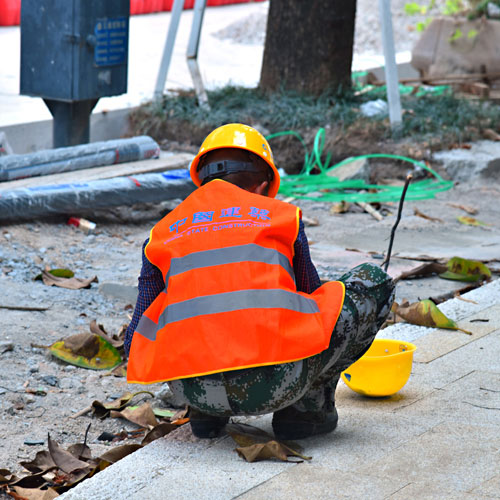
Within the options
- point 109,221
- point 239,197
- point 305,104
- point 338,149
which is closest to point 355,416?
point 239,197

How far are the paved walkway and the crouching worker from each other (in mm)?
164

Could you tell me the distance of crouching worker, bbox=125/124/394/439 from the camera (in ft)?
8.77

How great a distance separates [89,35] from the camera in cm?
660

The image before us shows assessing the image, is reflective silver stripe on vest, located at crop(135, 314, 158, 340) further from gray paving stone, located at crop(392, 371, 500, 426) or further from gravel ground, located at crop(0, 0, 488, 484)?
gray paving stone, located at crop(392, 371, 500, 426)

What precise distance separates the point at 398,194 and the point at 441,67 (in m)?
4.72

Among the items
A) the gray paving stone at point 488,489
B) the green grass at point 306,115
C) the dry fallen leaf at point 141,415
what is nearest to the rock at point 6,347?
the dry fallen leaf at point 141,415

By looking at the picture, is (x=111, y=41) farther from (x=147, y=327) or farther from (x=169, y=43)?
(x=147, y=327)

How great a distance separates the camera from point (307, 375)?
9.21 feet

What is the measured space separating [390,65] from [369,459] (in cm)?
620

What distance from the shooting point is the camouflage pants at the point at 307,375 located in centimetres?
274

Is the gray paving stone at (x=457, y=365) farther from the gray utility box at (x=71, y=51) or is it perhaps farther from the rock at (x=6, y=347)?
the gray utility box at (x=71, y=51)

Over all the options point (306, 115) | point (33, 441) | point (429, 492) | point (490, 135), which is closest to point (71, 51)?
point (306, 115)

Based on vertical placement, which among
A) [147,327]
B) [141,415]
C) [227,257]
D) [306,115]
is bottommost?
[141,415]

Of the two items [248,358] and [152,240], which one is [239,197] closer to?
[152,240]
